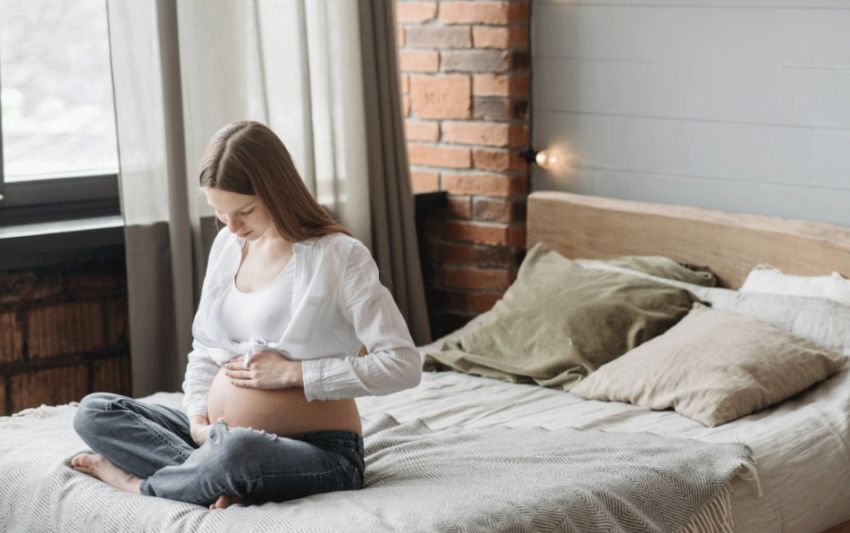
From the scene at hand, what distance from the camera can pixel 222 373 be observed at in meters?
1.99

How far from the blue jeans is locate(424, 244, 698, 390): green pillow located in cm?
95

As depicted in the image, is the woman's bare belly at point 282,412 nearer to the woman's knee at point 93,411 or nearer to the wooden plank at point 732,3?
the woman's knee at point 93,411

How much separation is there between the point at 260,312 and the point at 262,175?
261mm

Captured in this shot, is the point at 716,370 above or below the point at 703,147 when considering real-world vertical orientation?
below

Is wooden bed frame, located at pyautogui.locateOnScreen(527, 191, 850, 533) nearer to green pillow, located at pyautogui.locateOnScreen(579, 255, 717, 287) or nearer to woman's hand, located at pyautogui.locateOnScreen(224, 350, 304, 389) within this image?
green pillow, located at pyautogui.locateOnScreen(579, 255, 717, 287)

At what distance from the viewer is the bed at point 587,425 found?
1797 mm

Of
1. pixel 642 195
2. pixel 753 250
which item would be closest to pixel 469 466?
pixel 753 250

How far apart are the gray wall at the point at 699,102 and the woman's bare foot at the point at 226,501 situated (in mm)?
1824

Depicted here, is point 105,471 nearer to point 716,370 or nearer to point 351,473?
point 351,473

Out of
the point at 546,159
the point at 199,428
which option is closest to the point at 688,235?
the point at 546,159

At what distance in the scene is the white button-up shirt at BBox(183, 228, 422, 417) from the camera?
183 centimetres

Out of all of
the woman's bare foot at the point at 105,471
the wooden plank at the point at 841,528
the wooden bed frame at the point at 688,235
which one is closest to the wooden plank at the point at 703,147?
the wooden bed frame at the point at 688,235

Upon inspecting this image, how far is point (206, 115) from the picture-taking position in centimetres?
295

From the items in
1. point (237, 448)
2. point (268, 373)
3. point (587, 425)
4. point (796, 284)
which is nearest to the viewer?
point (237, 448)
